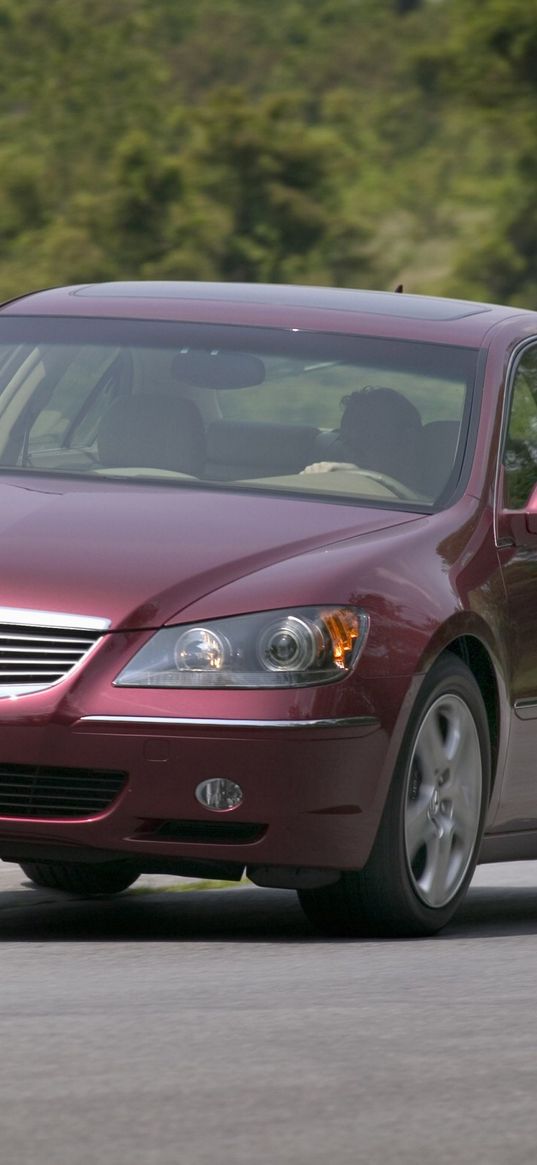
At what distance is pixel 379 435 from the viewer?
682 cm

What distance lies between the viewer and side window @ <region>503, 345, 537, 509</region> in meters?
6.88

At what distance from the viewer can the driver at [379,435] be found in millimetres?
6695

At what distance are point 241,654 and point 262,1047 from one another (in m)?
1.39

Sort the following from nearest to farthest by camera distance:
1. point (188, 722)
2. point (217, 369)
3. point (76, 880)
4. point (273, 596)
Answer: point (188, 722) → point (273, 596) → point (217, 369) → point (76, 880)

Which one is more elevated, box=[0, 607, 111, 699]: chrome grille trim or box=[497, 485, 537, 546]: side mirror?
box=[497, 485, 537, 546]: side mirror

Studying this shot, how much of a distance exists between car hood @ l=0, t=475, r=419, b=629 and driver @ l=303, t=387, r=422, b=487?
0.35 meters

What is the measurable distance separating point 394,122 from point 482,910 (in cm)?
4148

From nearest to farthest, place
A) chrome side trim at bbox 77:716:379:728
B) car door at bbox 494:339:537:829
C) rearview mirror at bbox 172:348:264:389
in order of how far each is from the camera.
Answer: chrome side trim at bbox 77:716:379:728 < car door at bbox 494:339:537:829 < rearview mirror at bbox 172:348:264:389

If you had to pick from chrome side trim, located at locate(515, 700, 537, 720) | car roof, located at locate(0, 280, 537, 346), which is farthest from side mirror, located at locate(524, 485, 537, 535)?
car roof, located at locate(0, 280, 537, 346)

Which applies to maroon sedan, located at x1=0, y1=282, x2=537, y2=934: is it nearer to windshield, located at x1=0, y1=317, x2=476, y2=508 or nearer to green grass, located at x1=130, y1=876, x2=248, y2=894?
windshield, located at x1=0, y1=317, x2=476, y2=508

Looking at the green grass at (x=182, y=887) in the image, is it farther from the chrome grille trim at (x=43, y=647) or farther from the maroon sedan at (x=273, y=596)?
the chrome grille trim at (x=43, y=647)

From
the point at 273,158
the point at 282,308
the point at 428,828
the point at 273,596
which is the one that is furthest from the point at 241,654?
the point at 273,158

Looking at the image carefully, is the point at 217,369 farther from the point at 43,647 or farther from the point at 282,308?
the point at 43,647

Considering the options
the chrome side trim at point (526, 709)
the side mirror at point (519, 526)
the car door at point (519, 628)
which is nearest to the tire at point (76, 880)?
the car door at point (519, 628)
